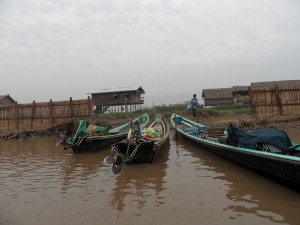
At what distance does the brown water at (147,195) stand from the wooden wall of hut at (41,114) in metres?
9.73

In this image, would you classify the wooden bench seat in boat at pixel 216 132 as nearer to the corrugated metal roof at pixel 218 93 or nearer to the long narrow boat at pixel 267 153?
the long narrow boat at pixel 267 153

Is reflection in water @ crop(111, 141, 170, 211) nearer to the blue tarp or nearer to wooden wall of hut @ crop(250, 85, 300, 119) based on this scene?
the blue tarp

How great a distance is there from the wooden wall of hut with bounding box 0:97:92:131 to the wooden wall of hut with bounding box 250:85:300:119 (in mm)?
9918

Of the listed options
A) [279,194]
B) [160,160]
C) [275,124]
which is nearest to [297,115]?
[275,124]

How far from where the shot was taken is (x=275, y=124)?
17.0 m

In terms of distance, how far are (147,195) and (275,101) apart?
14.5 m

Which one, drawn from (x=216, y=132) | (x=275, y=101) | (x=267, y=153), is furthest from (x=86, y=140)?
(x=275, y=101)

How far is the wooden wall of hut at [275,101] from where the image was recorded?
1811cm

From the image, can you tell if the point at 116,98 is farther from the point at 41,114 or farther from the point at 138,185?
the point at 138,185

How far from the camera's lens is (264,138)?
6.82 meters

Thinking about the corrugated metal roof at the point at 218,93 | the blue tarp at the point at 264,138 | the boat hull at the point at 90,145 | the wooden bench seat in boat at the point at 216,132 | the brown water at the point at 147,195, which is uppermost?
the corrugated metal roof at the point at 218,93

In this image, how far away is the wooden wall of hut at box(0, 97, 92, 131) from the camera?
19.1 metres

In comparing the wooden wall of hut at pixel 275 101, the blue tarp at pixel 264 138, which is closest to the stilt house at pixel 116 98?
the wooden wall of hut at pixel 275 101

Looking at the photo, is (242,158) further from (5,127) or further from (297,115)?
(5,127)
